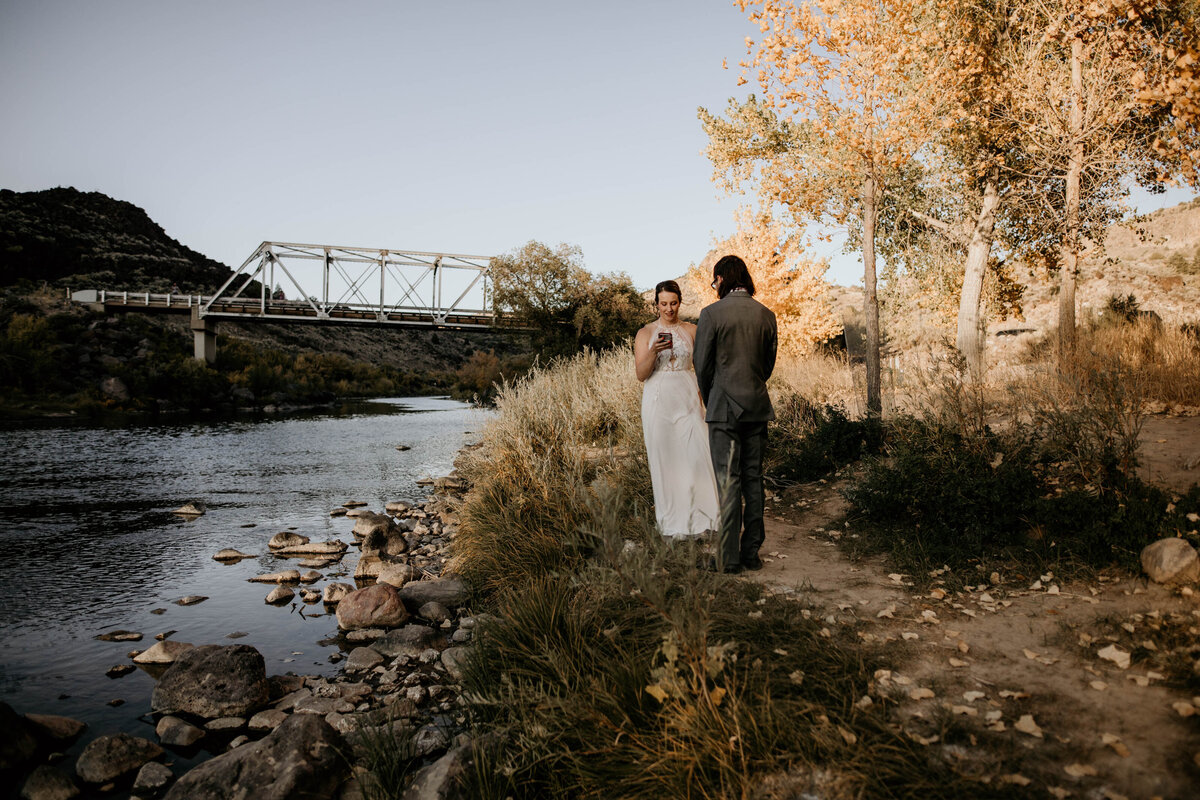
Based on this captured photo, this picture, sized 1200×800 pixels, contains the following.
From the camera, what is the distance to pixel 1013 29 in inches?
483

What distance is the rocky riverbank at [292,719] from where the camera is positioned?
385 centimetres

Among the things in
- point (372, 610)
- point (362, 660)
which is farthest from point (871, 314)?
point (362, 660)

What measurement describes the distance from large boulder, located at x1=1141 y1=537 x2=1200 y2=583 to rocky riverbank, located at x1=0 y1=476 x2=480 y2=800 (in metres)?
4.74

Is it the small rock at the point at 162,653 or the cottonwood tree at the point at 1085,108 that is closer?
the small rock at the point at 162,653

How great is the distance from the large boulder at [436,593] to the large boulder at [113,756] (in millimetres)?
2665

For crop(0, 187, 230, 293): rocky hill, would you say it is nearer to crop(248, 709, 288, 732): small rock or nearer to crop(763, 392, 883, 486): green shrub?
A: crop(248, 709, 288, 732): small rock

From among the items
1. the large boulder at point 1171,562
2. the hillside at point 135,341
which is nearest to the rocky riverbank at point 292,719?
the large boulder at point 1171,562

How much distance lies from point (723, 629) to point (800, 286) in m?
17.1

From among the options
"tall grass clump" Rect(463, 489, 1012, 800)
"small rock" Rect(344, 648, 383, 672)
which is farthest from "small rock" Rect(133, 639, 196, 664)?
"tall grass clump" Rect(463, 489, 1012, 800)

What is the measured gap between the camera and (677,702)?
3137mm

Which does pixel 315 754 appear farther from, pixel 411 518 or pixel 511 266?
pixel 511 266

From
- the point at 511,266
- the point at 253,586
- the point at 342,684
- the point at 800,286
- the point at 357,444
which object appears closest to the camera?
the point at 342,684

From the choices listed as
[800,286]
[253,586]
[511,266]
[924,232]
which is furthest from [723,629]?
[511,266]

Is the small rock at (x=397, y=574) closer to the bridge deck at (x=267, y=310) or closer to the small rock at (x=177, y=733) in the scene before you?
the small rock at (x=177, y=733)
